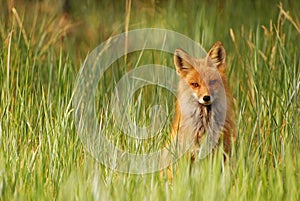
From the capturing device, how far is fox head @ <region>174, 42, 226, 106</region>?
504 centimetres

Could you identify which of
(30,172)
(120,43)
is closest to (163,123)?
(30,172)

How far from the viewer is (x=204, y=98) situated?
501 centimetres

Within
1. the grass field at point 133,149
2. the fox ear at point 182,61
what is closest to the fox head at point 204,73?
the fox ear at point 182,61

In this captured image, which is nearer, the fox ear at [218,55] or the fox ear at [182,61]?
the fox ear at [218,55]

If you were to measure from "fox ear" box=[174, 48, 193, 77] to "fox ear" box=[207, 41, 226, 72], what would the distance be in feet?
0.47

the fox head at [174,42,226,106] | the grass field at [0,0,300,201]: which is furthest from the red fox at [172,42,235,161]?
the grass field at [0,0,300,201]

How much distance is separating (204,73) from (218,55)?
152 mm

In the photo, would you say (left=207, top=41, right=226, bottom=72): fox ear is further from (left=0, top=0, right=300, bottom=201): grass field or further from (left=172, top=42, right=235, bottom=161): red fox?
(left=0, top=0, right=300, bottom=201): grass field

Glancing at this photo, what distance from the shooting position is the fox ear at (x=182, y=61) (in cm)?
517

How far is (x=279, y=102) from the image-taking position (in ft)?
16.0

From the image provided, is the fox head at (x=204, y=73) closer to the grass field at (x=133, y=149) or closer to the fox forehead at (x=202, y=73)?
the fox forehead at (x=202, y=73)

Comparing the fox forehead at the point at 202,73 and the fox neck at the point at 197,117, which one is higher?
the fox forehead at the point at 202,73

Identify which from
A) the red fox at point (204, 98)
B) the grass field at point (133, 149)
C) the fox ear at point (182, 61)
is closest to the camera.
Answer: the grass field at point (133, 149)

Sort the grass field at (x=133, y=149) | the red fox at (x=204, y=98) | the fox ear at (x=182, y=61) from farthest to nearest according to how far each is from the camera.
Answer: the fox ear at (x=182, y=61) → the red fox at (x=204, y=98) → the grass field at (x=133, y=149)
